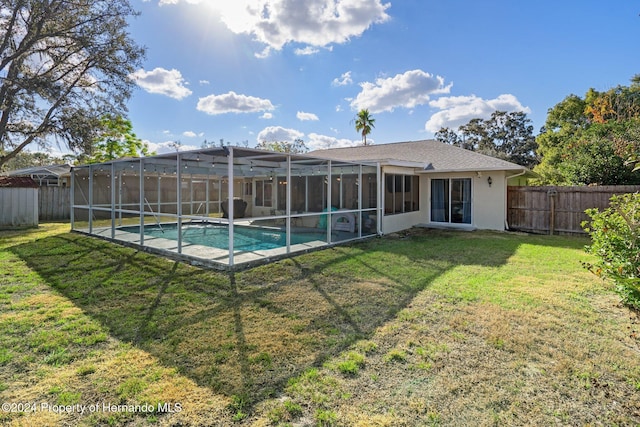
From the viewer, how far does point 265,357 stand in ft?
10.4

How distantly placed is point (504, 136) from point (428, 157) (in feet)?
102

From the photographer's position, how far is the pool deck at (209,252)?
6.69m

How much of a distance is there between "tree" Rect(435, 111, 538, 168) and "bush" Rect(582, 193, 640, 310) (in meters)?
34.1

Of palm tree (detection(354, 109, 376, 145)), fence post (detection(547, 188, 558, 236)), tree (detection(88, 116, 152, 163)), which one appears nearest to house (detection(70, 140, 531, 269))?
fence post (detection(547, 188, 558, 236))

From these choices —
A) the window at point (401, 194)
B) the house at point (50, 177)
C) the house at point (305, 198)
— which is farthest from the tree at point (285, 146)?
the window at point (401, 194)

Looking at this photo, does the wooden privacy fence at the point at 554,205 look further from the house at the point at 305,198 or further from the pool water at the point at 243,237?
the pool water at the point at 243,237

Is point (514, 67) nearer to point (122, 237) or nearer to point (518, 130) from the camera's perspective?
point (122, 237)

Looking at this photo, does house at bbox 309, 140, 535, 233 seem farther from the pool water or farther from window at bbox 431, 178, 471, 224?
the pool water

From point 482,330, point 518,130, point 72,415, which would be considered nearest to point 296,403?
point 72,415

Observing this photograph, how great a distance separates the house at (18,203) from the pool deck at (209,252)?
5.92 m

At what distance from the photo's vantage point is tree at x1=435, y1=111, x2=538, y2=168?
120 ft

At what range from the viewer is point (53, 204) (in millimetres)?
15969

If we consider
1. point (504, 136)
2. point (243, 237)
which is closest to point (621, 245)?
point (243, 237)

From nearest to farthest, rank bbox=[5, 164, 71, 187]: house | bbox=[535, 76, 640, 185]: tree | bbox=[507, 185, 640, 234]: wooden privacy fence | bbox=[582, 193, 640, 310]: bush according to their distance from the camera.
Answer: bbox=[582, 193, 640, 310]: bush, bbox=[507, 185, 640, 234]: wooden privacy fence, bbox=[535, 76, 640, 185]: tree, bbox=[5, 164, 71, 187]: house
